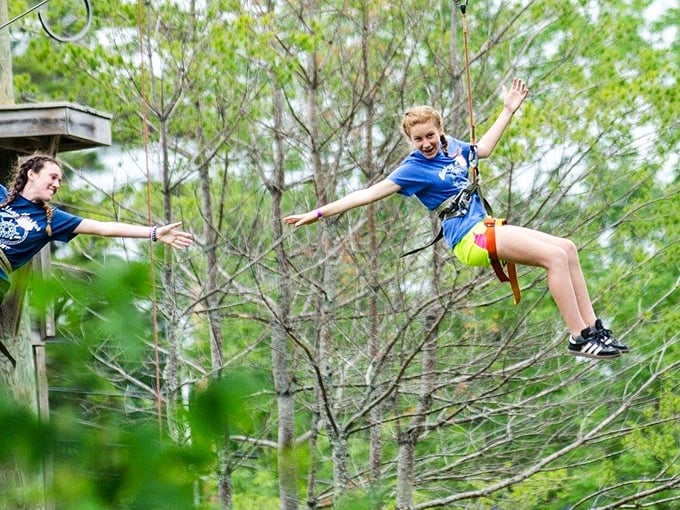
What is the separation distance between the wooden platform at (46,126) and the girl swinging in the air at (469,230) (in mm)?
1229

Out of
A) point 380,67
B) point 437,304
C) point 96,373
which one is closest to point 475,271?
point 437,304

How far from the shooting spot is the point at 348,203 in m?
4.57

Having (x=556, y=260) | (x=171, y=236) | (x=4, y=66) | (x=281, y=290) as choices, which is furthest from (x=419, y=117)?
(x=281, y=290)

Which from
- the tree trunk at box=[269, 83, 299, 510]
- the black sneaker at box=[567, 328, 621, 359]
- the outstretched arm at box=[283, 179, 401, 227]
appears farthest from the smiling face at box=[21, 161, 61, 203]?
the tree trunk at box=[269, 83, 299, 510]

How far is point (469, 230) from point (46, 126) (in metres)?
1.79

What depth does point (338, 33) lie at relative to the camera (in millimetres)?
10289

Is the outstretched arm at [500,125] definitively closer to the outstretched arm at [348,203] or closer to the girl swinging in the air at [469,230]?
the girl swinging in the air at [469,230]

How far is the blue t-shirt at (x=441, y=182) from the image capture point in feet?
15.6

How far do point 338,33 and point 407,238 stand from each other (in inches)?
71.8

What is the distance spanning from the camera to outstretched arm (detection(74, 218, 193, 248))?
4.32 metres

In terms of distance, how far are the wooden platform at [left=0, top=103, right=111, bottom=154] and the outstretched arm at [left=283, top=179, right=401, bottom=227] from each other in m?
1.13

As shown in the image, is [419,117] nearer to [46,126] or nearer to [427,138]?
[427,138]

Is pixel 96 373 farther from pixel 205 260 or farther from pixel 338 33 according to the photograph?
pixel 205 260

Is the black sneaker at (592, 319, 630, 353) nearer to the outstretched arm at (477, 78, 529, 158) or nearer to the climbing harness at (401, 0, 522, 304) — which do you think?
Answer: the climbing harness at (401, 0, 522, 304)
